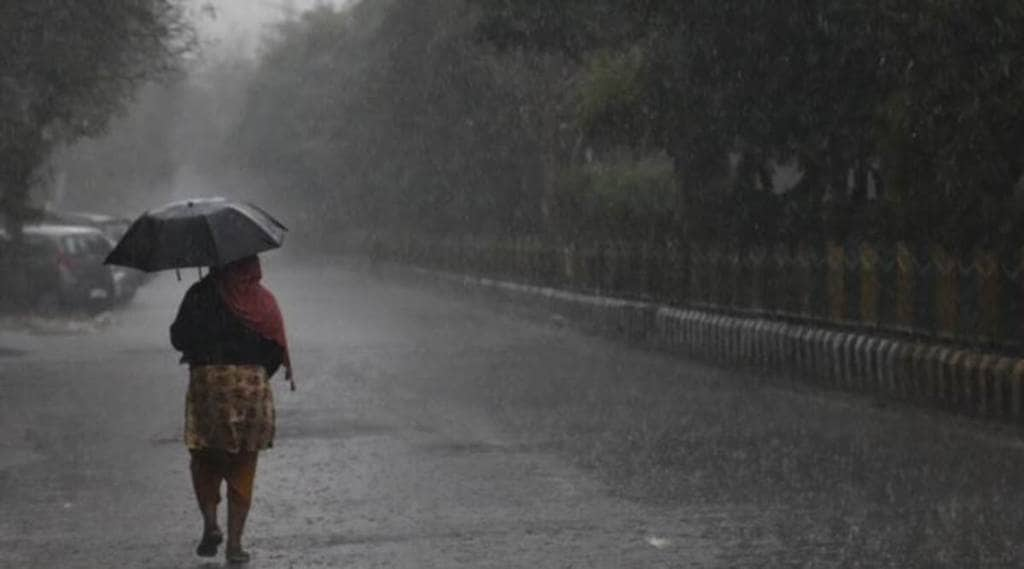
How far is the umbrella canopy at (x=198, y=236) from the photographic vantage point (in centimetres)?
916

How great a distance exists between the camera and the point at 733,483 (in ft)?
38.9

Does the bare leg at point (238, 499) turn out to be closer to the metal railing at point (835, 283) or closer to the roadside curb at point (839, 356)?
the roadside curb at point (839, 356)

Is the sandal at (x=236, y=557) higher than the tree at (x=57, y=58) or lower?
lower

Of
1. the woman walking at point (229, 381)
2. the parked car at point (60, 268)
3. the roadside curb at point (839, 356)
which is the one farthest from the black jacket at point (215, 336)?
the parked car at point (60, 268)

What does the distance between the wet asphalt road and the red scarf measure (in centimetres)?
108

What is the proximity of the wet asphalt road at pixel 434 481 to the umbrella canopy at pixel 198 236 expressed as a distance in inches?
56.3

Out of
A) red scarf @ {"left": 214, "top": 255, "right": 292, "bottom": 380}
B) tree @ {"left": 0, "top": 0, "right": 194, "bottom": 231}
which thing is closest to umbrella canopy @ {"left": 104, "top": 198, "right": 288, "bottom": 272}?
red scarf @ {"left": 214, "top": 255, "right": 292, "bottom": 380}

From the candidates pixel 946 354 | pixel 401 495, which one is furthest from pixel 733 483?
pixel 946 354

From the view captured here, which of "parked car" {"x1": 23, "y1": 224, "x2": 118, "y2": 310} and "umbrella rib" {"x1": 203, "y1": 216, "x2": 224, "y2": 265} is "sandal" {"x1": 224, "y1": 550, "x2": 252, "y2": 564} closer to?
"umbrella rib" {"x1": 203, "y1": 216, "x2": 224, "y2": 265}

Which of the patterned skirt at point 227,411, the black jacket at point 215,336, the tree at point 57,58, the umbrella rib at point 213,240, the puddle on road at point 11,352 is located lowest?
the puddle on road at point 11,352

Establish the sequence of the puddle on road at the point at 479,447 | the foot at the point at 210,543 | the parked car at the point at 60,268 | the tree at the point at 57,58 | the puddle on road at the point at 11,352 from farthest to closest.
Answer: the parked car at the point at 60,268 → the tree at the point at 57,58 → the puddle on road at the point at 11,352 → the puddle on road at the point at 479,447 → the foot at the point at 210,543

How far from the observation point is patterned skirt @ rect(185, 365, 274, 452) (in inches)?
363

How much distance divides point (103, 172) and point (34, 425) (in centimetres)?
7033

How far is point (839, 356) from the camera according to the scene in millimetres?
18797
